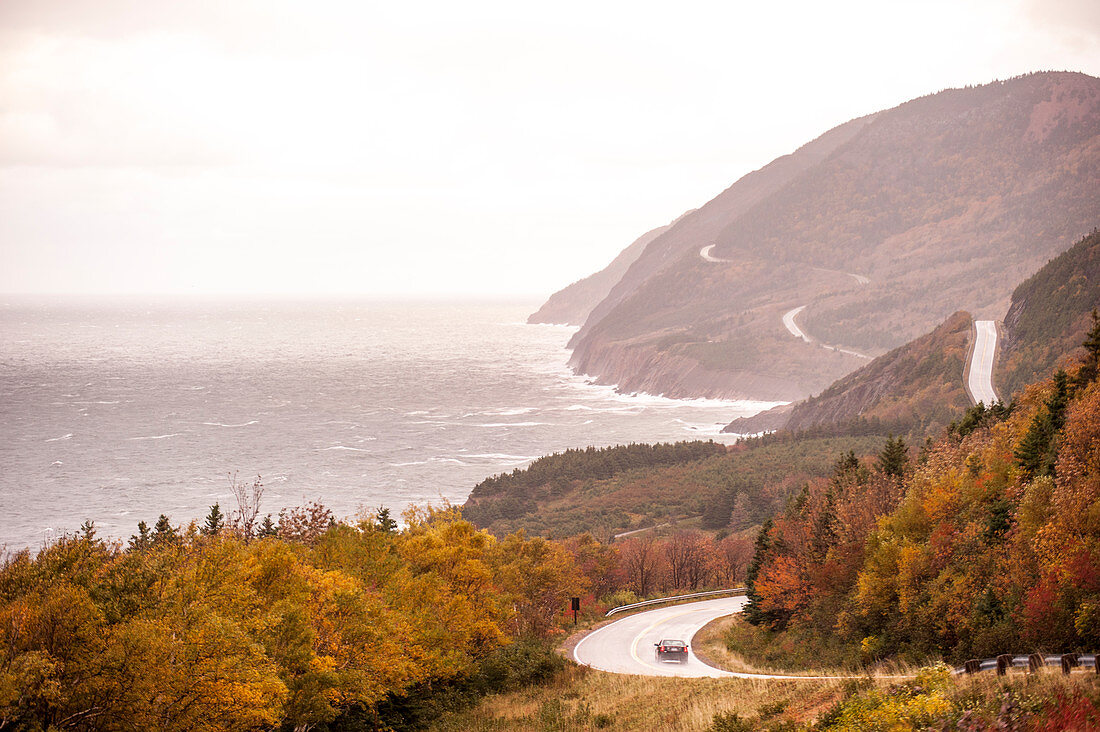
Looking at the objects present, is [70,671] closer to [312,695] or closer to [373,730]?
[312,695]

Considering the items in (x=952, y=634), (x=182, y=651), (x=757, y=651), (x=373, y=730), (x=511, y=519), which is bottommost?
(x=511, y=519)

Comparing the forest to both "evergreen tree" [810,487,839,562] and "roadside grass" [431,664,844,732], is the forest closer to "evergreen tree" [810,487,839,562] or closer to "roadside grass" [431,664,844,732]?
"evergreen tree" [810,487,839,562]

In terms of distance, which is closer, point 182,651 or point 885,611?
point 182,651

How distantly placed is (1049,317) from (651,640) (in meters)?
118

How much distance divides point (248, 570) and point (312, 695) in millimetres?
4383

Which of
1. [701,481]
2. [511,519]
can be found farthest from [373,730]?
[701,481]

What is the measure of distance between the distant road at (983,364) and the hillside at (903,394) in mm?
1647

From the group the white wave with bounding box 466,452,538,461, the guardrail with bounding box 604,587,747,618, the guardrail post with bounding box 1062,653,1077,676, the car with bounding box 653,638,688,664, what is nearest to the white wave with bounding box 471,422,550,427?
the white wave with bounding box 466,452,538,461

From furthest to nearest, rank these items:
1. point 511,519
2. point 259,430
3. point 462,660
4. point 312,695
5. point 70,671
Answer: point 259,430
point 511,519
point 462,660
point 312,695
point 70,671

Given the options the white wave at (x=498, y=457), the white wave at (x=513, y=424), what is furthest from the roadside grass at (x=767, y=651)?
the white wave at (x=513, y=424)

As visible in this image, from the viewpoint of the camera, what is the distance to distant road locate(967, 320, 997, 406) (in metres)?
121

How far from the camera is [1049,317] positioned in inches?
5143

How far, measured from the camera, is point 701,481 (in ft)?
380

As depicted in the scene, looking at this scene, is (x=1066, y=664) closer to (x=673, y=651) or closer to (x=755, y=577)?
(x=673, y=651)
